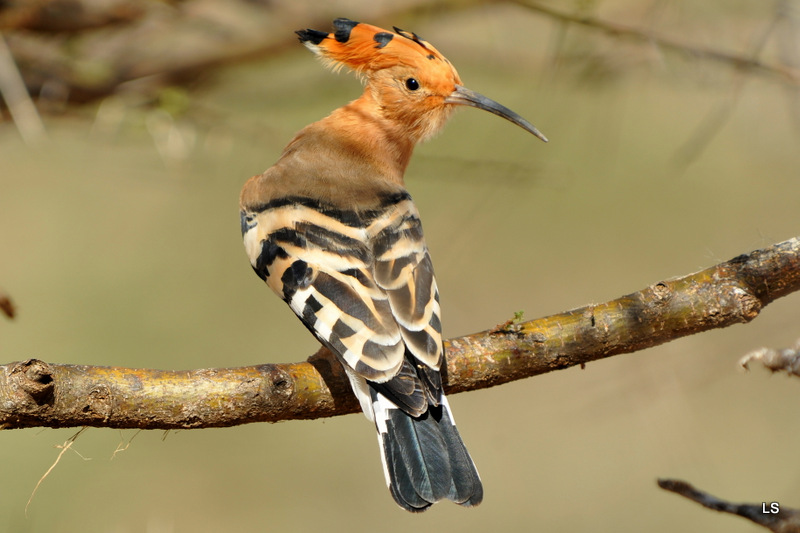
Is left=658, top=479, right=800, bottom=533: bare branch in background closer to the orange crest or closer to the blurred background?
the blurred background

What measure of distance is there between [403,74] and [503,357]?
1.41m

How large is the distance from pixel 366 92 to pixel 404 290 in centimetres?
118

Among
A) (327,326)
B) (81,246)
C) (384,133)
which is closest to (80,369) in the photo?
(327,326)

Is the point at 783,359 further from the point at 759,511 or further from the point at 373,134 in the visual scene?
the point at 373,134

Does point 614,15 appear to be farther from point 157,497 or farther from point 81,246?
point 81,246

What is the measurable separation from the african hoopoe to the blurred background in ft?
0.88

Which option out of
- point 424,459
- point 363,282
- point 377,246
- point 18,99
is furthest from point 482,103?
point 18,99

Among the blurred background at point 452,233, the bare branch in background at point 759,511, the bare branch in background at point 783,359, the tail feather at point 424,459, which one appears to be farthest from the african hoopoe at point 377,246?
the bare branch in background at point 783,359

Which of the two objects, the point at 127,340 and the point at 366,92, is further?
the point at 127,340

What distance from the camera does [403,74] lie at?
3127 millimetres

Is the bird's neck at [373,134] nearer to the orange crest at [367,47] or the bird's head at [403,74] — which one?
the bird's head at [403,74]

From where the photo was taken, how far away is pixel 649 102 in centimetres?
617

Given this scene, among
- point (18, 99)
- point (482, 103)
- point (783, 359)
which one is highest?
point (783, 359)

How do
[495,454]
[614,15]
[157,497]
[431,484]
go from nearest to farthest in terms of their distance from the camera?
[431,484] → [614,15] → [157,497] → [495,454]
